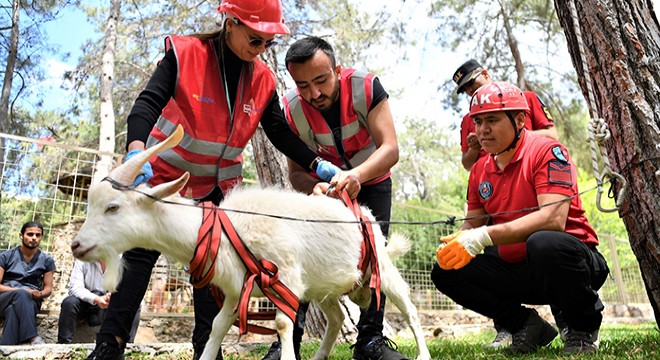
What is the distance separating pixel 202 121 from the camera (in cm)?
336

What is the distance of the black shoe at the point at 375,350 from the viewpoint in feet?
11.6

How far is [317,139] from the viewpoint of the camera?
4008 mm

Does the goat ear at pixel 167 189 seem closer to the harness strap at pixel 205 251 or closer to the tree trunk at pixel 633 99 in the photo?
the harness strap at pixel 205 251

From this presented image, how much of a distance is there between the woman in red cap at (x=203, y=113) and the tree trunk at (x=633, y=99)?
5.68 ft

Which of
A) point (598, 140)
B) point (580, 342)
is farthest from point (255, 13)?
point (580, 342)

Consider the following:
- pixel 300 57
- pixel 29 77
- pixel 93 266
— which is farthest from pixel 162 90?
pixel 29 77

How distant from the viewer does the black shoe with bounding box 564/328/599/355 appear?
134 inches

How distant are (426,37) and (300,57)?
8848mm

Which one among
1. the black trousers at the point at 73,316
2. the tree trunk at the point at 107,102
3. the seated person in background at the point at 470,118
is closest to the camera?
the seated person in background at the point at 470,118

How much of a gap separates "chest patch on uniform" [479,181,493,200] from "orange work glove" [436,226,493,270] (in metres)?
0.58

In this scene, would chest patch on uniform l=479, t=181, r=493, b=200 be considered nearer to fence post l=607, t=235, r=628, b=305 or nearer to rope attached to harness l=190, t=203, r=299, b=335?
rope attached to harness l=190, t=203, r=299, b=335

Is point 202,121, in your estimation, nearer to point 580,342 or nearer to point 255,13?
point 255,13

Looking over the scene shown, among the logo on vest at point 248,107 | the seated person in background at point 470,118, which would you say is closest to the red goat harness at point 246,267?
the logo on vest at point 248,107

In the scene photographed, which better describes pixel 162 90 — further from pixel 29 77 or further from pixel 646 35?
pixel 29 77
